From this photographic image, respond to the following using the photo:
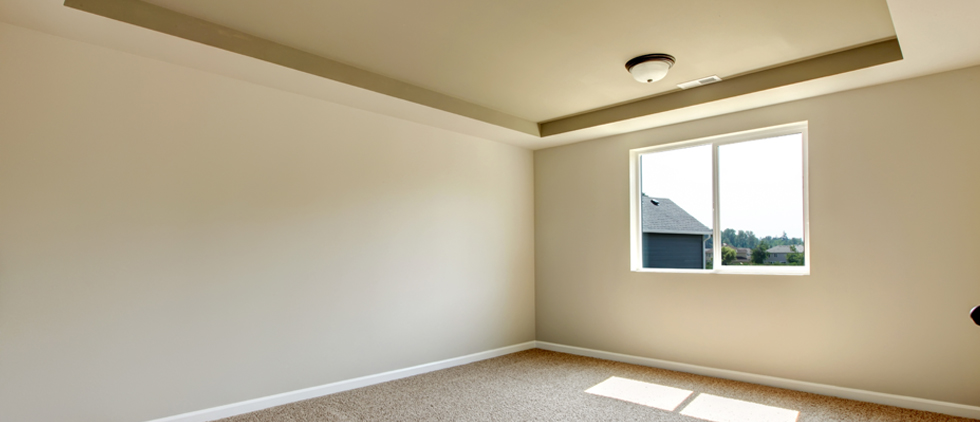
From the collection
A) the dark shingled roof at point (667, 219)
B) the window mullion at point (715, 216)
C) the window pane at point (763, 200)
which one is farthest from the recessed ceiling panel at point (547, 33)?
the dark shingled roof at point (667, 219)

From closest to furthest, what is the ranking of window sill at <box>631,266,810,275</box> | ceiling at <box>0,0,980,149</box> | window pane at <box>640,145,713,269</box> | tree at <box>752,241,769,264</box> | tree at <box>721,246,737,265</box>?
ceiling at <box>0,0,980,149</box> < window sill at <box>631,266,810,275</box> < tree at <box>752,241,769,264</box> < tree at <box>721,246,737,265</box> < window pane at <box>640,145,713,269</box>

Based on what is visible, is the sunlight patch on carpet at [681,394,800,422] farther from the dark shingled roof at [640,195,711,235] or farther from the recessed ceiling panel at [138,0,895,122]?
the recessed ceiling panel at [138,0,895,122]

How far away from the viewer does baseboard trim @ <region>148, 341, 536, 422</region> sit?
3.28 meters

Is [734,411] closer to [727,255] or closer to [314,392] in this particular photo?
[727,255]

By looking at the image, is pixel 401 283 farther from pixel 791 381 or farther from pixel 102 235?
pixel 791 381

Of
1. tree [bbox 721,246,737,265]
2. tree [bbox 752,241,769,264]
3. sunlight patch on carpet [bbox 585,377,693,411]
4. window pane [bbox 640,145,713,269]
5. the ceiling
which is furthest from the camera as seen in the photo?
window pane [bbox 640,145,713,269]

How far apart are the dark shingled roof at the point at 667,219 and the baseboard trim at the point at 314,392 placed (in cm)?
205

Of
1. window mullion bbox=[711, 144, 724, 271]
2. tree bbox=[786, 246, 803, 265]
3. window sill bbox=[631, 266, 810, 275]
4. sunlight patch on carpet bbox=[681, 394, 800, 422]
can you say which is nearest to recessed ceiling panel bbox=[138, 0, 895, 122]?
window mullion bbox=[711, 144, 724, 271]

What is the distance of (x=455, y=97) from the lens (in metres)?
4.47

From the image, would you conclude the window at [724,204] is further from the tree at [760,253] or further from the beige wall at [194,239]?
the beige wall at [194,239]

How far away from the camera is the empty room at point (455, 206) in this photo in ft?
9.48

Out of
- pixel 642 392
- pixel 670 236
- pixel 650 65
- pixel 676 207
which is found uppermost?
pixel 650 65

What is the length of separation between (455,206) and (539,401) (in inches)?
82.1

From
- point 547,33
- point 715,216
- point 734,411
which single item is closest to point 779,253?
point 715,216
